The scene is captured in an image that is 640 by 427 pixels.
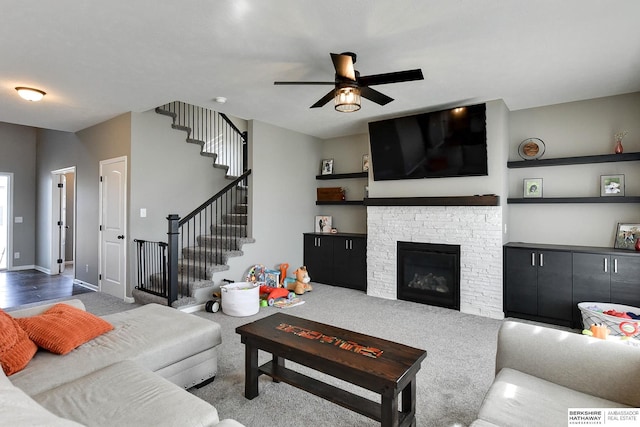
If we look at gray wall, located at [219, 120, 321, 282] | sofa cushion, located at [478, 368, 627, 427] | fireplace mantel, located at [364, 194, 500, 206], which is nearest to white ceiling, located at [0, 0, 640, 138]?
gray wall, located at [219, 120, 321, 282]

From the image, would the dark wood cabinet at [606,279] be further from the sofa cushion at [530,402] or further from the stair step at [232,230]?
the stair step at [232,230]

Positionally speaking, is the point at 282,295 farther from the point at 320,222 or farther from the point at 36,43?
the point at 36,43

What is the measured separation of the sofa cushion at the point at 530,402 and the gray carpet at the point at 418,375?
0.55 m

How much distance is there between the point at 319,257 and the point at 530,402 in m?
4.50

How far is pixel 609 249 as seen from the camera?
154 inches

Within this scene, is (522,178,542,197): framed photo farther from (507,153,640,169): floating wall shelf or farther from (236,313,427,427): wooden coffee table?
(236,313,427,427): wooden coffee table

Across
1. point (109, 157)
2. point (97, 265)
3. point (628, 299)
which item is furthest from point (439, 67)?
point (97, 265)

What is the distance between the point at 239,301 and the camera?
160 inches

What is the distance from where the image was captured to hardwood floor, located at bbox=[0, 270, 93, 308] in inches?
195

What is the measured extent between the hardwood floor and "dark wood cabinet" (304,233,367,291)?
3.65 meters

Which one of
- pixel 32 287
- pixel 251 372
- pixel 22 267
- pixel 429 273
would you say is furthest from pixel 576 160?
pixel 22 267

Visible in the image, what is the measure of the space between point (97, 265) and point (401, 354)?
5.28m

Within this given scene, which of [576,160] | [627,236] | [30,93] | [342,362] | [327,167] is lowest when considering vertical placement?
[342,362]

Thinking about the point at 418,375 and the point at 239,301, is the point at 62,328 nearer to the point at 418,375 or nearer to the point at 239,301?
the point at 239,301
